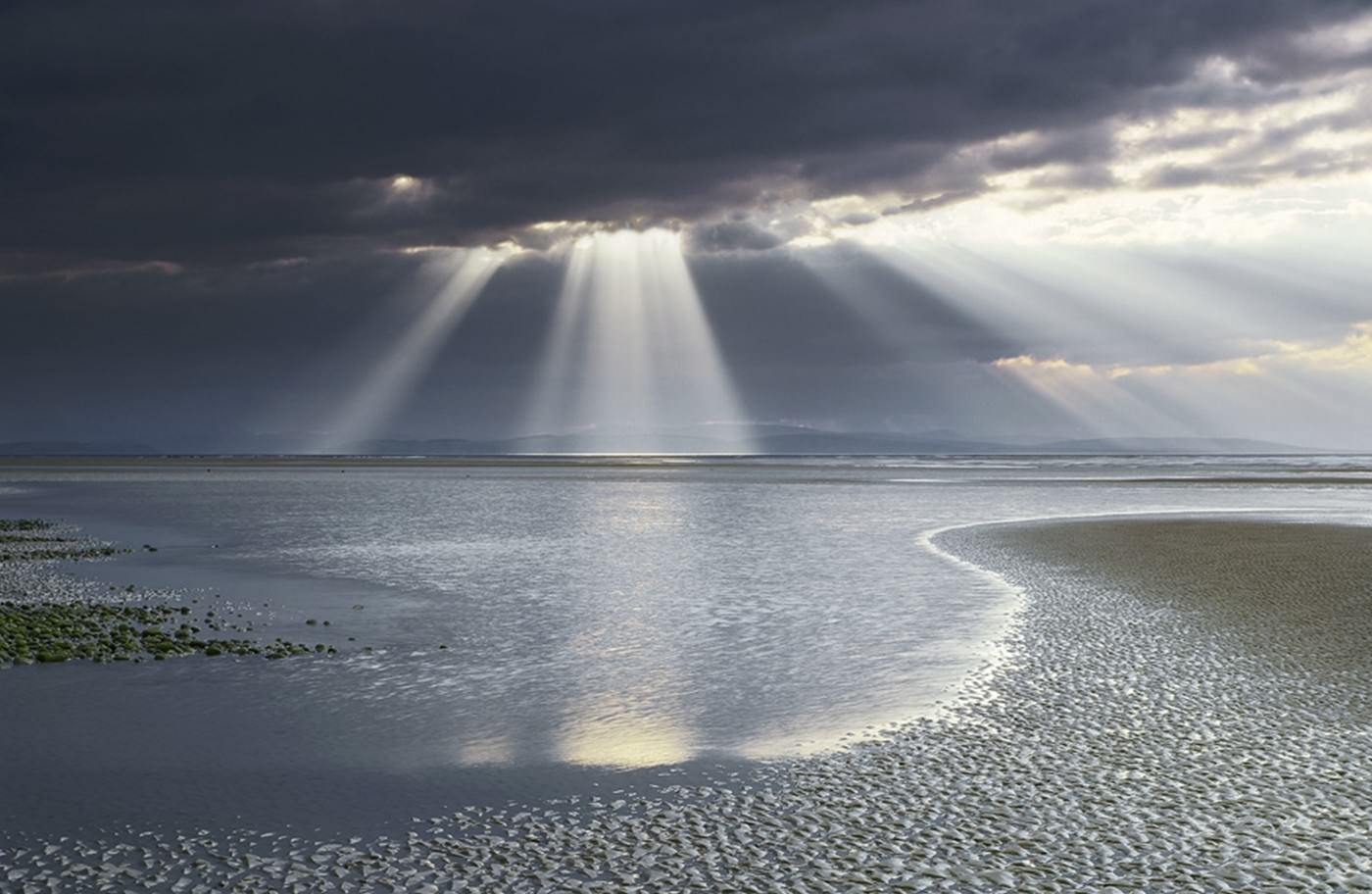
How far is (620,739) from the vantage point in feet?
48.0

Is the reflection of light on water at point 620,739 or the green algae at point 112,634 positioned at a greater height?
the reflection of light on water at point 620,739

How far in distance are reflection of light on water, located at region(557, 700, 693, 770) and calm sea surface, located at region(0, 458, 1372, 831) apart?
0.05 metres

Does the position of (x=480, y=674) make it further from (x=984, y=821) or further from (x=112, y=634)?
(x=984, y=821)

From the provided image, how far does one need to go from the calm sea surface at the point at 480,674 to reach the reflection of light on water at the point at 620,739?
54mm

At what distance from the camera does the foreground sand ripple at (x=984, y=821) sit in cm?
959

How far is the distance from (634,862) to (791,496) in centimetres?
7302

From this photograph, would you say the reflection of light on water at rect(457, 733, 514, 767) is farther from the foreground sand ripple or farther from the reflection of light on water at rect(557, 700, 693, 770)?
the foreground sand ripple

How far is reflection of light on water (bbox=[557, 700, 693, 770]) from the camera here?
1363cm

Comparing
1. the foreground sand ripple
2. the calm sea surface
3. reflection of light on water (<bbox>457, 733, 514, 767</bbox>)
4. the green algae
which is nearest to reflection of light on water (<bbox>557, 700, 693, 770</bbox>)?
the calm sea surface

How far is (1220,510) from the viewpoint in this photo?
61.3m

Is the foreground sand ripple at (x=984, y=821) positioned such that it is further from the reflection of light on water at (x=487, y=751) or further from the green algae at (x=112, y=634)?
the green algae at (x=112, y=634)

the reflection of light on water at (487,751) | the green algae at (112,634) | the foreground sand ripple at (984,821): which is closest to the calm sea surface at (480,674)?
the reflection of light on water at (487,751)

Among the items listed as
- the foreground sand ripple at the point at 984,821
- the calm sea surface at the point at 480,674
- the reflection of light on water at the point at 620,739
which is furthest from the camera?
the reflection of light on water at the point at 620,739

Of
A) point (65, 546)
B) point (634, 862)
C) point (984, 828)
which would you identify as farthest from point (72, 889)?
point (65, 546)
